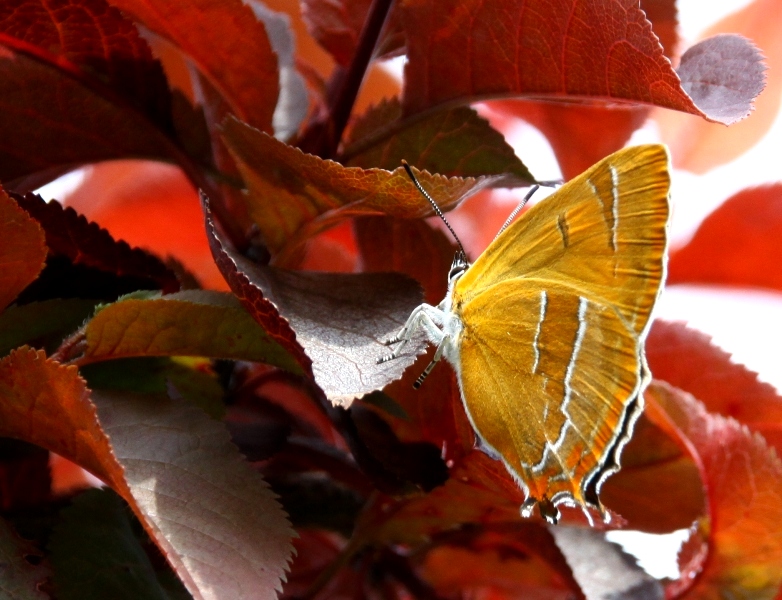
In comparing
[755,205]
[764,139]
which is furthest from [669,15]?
[764,139]

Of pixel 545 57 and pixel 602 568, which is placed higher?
pixel 545 57

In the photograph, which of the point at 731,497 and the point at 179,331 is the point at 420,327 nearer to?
the point at 179,331

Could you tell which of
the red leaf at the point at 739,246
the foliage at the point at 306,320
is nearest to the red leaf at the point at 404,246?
the foliage at the point at 306,320

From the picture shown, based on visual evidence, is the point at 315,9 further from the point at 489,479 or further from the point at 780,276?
the point at 780,276

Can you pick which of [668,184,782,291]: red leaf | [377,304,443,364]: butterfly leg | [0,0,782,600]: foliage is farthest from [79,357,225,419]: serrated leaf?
[668,184,782,291]: red leaf

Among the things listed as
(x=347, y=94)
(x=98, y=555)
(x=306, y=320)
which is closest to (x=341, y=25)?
(x=347, y=94)

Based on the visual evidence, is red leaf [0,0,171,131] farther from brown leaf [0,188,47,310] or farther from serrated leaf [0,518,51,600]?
serrated leaf [0,518,51,600]
